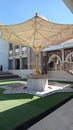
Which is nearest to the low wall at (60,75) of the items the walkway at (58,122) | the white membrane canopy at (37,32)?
the white membrane canopy at (37,32)

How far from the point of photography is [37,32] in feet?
37.4

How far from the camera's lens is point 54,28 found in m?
11.2

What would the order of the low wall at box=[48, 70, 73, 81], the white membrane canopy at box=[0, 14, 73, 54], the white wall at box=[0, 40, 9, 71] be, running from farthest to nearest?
the white wall at box=[0, 40, 9, 71], the low wall at box=[48, 70, 73, 81], the white membrane canopy at box=[0, 14, 73, 54]

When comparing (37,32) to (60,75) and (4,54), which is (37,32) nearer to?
(60,75)

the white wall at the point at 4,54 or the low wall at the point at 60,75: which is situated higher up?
the white wall at the point at 4,54

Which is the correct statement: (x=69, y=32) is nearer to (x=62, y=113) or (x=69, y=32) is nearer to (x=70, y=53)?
(x=62, y=113)

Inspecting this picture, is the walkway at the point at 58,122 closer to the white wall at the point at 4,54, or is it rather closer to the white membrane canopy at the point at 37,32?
the white membrane canopy at the point at 37,32

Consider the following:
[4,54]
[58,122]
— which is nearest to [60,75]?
[4,54]

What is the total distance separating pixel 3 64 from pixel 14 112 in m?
24.8

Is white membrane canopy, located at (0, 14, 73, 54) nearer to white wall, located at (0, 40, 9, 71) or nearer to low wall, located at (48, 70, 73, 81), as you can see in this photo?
low wall, located at (48, 70, 73, 81)

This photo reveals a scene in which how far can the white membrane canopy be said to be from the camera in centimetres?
1060

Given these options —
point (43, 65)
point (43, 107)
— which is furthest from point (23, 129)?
point (43, 65)

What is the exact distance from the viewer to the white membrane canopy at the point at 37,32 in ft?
34.8

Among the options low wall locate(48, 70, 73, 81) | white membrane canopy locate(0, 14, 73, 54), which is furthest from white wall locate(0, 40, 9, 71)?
white membrane canopy locate(0, 14, 73, 54)
